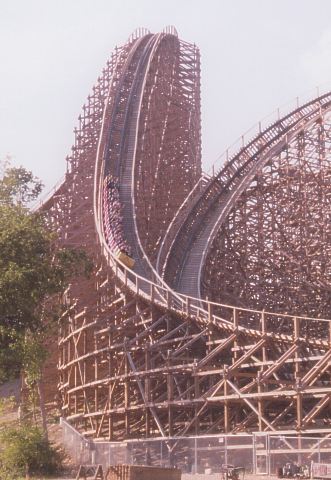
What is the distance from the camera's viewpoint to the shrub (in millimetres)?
25906

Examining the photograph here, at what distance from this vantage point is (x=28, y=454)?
85.7 feet

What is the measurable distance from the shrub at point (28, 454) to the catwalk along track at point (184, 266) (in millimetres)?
3580

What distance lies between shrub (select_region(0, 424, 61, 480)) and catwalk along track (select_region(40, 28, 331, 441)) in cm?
358

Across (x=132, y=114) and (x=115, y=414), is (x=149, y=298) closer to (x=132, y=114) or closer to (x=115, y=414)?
(x=115, y=414)

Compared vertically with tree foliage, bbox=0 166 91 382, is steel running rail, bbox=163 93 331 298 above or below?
above

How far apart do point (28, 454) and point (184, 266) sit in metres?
14.6

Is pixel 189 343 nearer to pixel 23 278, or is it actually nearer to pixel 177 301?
pixel 177 301

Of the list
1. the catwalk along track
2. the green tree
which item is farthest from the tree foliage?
the catwalk along track

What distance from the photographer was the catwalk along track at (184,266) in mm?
29266

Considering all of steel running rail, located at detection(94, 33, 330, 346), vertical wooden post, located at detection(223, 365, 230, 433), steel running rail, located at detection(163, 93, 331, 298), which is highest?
steel running rail, located at detection(163, 93, 331, 298)

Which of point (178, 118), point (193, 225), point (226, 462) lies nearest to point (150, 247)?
point (193, 225)

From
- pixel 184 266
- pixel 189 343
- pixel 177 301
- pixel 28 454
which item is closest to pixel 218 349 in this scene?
pixel 189 343

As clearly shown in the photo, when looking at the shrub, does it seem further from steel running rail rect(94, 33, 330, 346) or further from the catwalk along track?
steel running rail rect(94, 33, 330, 346)

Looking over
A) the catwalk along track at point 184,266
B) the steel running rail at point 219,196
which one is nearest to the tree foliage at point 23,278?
the catwalk along track at point 184,266
